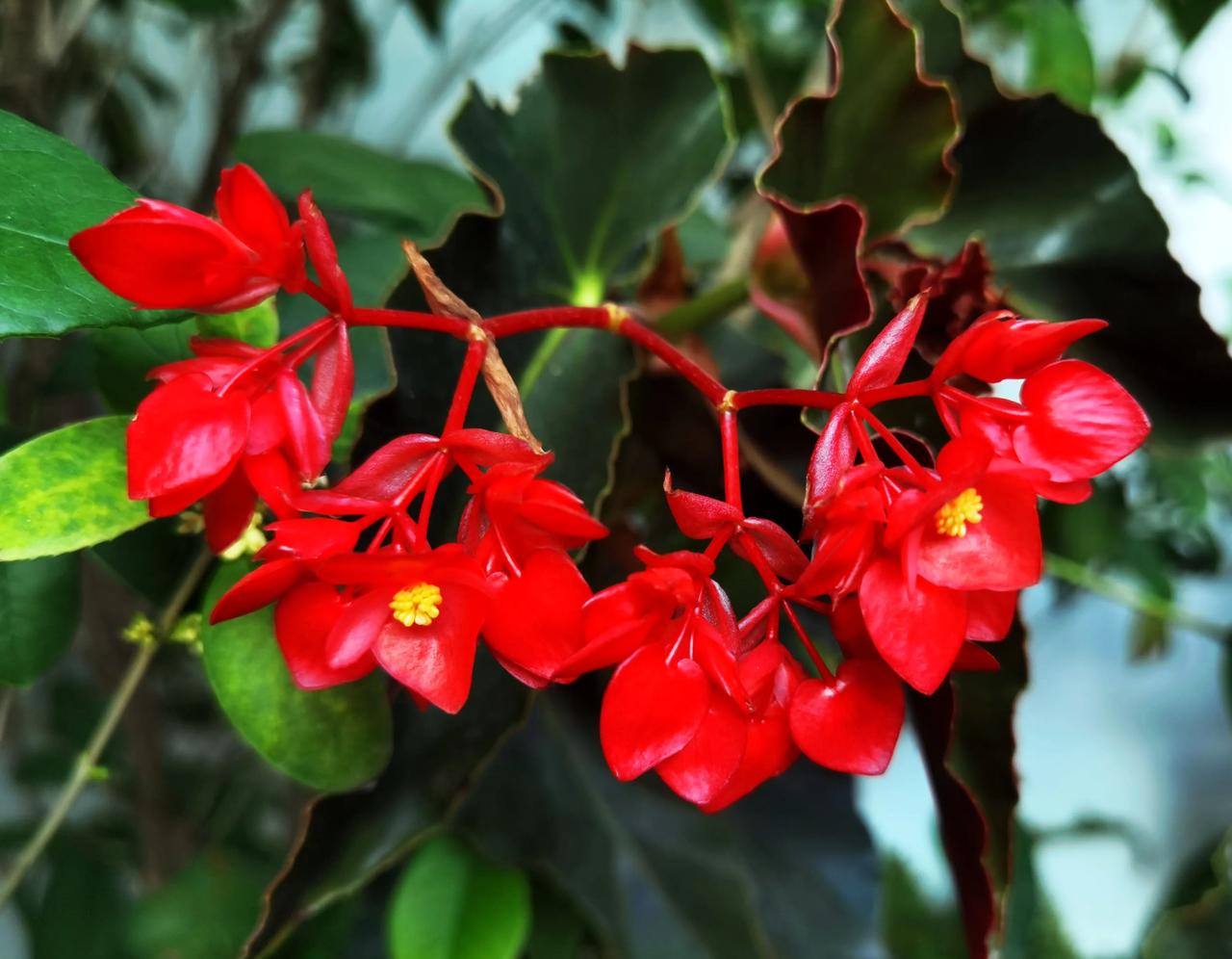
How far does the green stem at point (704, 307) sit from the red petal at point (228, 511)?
21 cm

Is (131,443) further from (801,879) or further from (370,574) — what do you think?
Answer: (801,879)

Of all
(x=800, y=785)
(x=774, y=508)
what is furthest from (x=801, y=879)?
(x=774, y=508)

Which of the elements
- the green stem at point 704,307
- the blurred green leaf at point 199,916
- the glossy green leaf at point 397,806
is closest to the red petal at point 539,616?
the glossy green leaf at point 397,806

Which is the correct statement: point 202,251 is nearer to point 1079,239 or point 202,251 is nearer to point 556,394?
point 556,394

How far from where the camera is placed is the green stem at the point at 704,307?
1.37 ft

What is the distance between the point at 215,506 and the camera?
248mm

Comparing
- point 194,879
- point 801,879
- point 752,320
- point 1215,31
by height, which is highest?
point 1215,31

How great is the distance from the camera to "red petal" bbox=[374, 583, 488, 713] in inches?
8.7

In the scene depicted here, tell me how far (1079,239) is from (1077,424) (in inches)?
9.1

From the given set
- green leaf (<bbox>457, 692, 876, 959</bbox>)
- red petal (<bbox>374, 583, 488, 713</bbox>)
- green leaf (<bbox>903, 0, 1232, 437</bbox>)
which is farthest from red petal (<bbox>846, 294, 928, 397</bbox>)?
green leaf (<bbox>457, 692, 876, 959</bbox>)

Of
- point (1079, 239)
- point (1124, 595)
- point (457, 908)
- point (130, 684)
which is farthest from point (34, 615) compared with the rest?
point (1124, 595)

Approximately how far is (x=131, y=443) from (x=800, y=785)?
410 mm

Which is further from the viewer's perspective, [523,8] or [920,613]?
[523,8]

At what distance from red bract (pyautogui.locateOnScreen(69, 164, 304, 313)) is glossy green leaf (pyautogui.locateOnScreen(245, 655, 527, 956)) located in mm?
162
